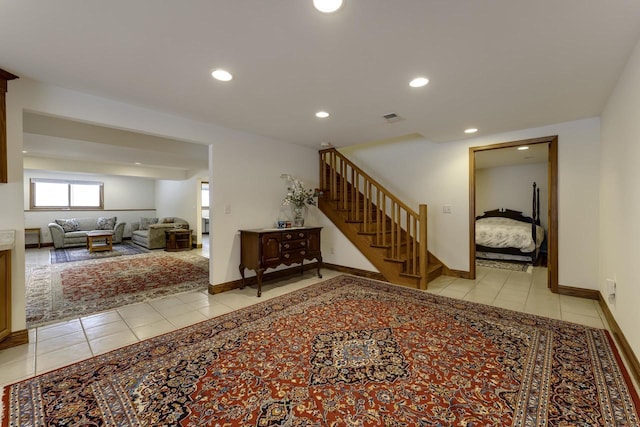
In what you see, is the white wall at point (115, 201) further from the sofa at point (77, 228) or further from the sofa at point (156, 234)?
the sofa at point (156, 234)

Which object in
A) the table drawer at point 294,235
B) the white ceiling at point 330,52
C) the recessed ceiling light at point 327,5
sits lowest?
the table drawer at point 294,235

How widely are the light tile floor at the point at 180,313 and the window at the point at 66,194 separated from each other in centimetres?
765

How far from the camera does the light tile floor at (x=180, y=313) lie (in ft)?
6.85

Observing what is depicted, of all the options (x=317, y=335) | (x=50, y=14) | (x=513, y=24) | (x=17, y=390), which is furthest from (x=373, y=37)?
(x=17, y=390)

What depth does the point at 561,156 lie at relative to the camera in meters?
3.47

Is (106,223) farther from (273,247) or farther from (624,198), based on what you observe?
(624,198)

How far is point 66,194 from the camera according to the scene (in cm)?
827

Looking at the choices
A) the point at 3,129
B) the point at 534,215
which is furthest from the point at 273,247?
the point at 534,215

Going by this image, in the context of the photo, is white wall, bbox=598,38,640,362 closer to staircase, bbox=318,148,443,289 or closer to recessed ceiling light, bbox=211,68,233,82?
staircase, bbox=318,148,443,289

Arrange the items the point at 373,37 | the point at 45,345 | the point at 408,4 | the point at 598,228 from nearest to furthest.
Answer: the point at 408,4
the point at 373,37
the point at 45,345
the point at 598,228

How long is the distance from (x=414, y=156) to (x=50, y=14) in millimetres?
4551

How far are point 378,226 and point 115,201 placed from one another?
9.14 metres

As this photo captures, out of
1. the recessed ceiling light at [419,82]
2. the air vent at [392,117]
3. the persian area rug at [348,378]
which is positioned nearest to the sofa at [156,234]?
the persian area rug at [348,378]

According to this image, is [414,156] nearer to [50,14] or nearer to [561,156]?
A: [561,156]
